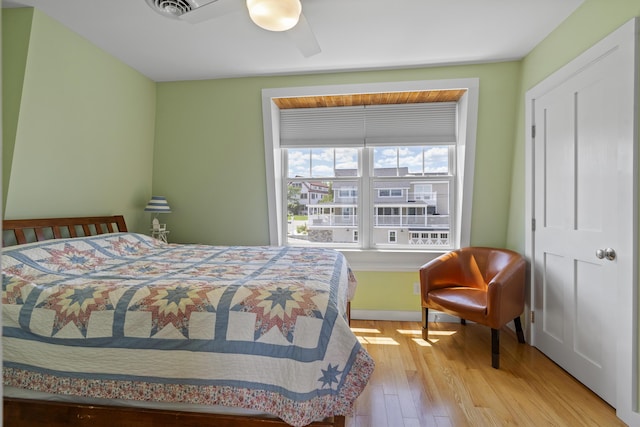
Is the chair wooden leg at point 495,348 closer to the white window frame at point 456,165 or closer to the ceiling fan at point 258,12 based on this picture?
the white window frame at point 456,165

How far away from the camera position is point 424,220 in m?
3.59

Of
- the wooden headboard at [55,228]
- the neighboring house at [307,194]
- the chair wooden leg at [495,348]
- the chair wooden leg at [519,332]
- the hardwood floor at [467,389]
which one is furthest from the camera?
the neighboring house at [307,194]

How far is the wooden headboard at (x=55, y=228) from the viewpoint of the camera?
7.15 feet

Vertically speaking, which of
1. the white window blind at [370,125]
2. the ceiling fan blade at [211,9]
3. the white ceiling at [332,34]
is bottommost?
the white window blind at [370,125]

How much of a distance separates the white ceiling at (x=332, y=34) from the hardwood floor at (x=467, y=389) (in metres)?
2.48

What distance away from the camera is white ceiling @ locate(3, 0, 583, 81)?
2.32 meters

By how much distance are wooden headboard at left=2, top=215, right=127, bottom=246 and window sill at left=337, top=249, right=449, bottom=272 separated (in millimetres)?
2174

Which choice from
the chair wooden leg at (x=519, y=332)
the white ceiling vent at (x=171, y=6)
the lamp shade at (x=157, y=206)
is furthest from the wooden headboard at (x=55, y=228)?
the chair wooden leg at (x=519, y=332)

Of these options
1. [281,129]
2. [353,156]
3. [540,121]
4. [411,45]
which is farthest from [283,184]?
[540,121]

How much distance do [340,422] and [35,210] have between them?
247 centimetres

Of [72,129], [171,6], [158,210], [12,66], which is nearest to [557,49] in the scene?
[171,6]

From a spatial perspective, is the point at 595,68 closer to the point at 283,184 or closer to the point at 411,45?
the point at 411,45

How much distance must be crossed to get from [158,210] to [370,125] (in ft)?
7.48

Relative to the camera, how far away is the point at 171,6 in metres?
2.11
